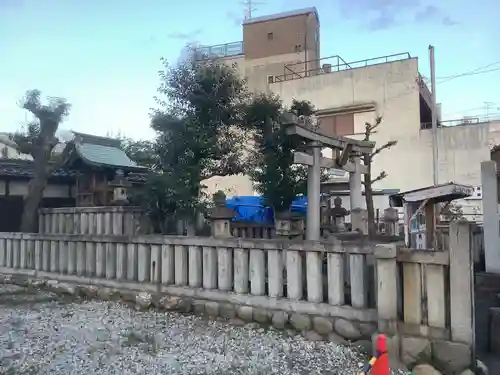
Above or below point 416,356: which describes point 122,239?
above

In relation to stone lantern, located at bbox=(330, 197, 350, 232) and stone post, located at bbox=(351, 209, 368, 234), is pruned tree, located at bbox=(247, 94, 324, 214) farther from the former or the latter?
stone lantern, located at bbox=(330, 197, 350, 232)

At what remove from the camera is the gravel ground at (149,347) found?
5.87m

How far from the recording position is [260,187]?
1295cm

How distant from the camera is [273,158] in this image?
12328 mm

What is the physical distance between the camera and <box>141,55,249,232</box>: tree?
10.4 m

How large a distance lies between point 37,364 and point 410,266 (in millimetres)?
5208

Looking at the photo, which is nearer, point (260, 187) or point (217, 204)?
point (217, 204)

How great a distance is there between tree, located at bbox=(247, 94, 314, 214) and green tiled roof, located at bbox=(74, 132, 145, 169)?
443 centimetres

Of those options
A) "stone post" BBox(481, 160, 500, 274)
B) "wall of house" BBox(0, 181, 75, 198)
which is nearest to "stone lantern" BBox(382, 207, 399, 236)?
"stone post" BBox(481, 160, 500, 274)

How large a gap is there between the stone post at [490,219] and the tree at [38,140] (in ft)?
35.3

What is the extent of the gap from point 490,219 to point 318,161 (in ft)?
14.0

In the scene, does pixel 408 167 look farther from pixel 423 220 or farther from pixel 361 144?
pixel 423 220

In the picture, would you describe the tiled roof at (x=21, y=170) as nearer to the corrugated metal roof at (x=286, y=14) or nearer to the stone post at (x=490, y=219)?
the stone post at (x=490, y=219)

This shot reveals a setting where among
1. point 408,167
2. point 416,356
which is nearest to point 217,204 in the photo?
point 416,356
